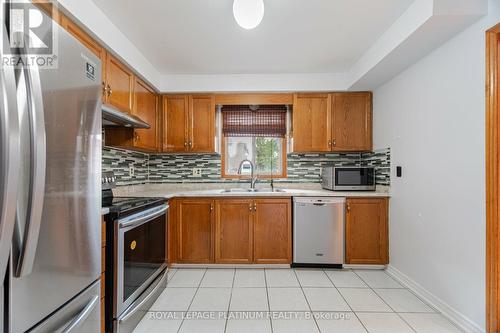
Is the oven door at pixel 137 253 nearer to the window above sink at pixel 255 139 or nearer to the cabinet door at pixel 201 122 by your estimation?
the cabinet door at pixel 201 122

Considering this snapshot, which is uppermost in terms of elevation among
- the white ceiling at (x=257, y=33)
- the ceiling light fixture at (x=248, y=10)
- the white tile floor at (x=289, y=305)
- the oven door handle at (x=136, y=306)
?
the white ceiling at (x=257, y=33)

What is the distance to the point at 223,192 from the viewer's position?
2.98 meters

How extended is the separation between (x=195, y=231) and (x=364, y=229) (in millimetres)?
1916

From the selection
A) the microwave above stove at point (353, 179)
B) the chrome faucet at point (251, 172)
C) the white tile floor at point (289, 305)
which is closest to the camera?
the white tile floor at point (289, 305)

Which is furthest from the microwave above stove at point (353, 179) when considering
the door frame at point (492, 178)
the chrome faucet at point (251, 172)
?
the door frame at point (492, 178)

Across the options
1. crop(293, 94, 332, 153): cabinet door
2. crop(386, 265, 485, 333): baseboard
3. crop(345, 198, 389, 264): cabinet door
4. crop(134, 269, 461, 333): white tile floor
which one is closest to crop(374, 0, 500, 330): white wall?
crop(386, 265, 485, 333): baseboard

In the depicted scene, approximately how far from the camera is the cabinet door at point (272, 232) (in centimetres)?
287

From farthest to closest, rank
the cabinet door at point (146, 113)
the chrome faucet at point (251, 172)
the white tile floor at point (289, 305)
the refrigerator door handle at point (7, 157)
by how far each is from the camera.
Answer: the chrome faucet at point (251, 172), the cabinet door at point (146, 113), the white tile floor at point (289, 305), the refrigerator door handle at point (7, 157)

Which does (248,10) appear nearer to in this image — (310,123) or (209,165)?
(310,123)

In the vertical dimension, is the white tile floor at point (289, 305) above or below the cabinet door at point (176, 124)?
below

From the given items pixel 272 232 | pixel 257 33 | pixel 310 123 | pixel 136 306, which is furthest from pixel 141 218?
pixel 310 123

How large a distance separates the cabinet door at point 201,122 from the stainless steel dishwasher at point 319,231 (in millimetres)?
1380

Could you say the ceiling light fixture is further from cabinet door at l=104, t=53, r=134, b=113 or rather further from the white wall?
the white wall

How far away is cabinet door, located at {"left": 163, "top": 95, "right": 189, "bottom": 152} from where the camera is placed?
320cm
